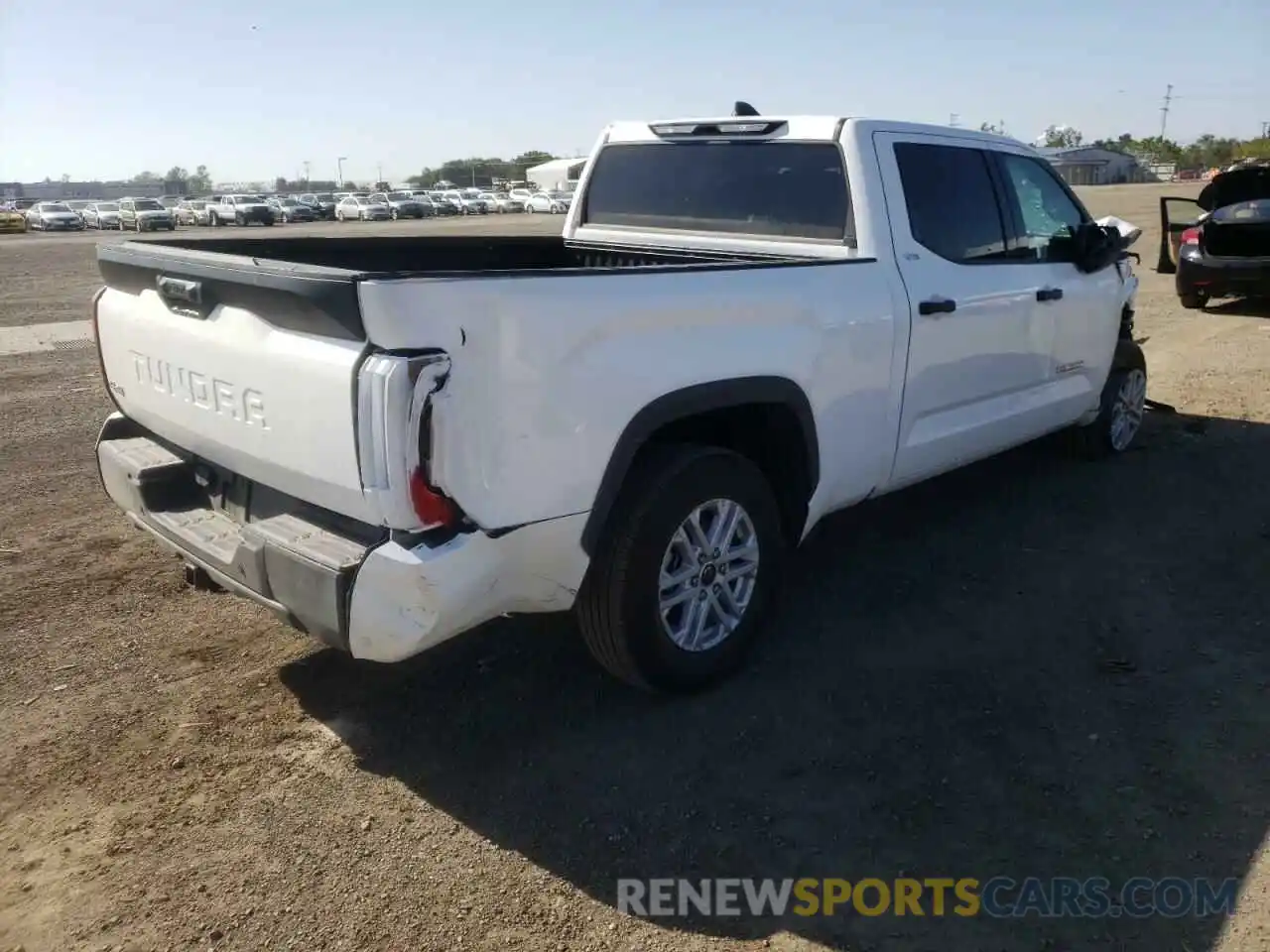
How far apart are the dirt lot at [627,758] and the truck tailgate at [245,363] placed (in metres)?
0.93

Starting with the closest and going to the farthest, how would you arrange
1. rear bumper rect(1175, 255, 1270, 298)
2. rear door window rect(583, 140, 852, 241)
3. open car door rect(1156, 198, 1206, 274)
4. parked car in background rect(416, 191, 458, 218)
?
rear door window rect(583, 140, 852, 241), rear bumper rect(1175, 255, 1270, 298), open car door rect(1156, 198, 1206, 274), parked car in background rect(416, 191, 458, 218)

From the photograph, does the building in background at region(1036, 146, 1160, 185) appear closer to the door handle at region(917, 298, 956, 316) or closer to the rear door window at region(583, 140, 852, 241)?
the rear door window at region(583, 140, 852, 241)

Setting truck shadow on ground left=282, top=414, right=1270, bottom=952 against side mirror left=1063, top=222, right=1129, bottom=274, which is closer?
truck shadow on ground left=282, top=414, right=1270, bottom=952

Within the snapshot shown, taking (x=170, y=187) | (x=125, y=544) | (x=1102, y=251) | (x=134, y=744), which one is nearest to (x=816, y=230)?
(x=1102, y=251)

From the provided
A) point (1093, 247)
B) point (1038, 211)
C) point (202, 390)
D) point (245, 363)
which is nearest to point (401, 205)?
point (1038, 211)

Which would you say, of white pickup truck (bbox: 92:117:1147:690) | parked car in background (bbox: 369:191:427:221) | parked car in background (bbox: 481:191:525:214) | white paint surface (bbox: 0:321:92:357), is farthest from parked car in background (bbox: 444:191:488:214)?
white pickup truck (bbox: 92:117:1147:690)

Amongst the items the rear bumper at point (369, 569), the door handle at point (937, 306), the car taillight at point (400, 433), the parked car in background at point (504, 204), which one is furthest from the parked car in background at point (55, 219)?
the car taillight at point (400, 433)

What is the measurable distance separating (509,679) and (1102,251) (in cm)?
382

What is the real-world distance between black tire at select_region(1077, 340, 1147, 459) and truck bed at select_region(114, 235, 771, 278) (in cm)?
284

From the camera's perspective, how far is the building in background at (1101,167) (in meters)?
84.5

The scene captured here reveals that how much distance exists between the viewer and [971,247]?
4.53 metres

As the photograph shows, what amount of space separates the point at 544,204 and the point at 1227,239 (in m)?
55.8

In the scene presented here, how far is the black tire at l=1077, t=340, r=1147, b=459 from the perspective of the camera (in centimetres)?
603

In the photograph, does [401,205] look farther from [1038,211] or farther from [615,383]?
[615,383]
